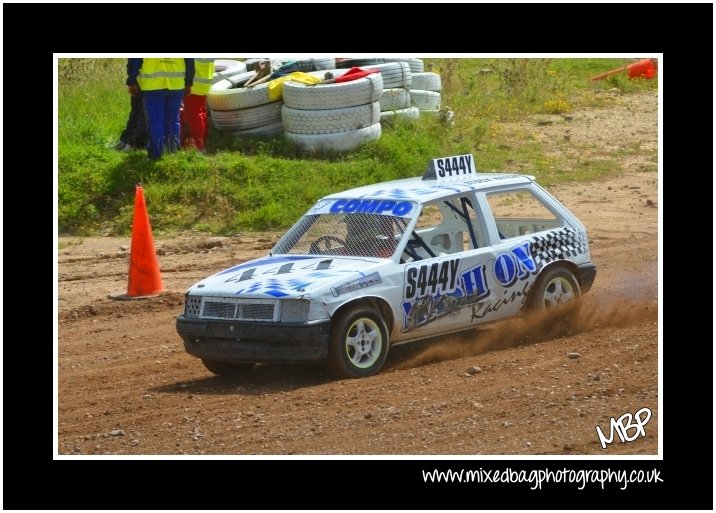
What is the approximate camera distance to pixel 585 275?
11867 millimetres

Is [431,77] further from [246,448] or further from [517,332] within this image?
[246,448]

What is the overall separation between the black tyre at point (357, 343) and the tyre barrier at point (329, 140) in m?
7.95

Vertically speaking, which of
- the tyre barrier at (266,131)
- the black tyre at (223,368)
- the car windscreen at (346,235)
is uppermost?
the tyre barrier at (266,131)

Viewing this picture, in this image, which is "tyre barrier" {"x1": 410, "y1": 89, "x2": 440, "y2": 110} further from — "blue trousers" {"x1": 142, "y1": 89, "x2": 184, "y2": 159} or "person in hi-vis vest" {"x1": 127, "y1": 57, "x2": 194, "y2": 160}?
"blue trousers" {"x1": 142, "y1": 89, "x2": 184, "y2": 159}

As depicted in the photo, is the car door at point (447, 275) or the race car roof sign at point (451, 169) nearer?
the car door at point (447, 275)

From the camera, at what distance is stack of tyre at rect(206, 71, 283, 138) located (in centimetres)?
1812

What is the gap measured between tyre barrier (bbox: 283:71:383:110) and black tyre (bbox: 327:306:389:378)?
7752mm

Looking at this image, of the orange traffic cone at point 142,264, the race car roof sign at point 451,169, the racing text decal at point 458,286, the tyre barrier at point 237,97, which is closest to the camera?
the racing text decal at point 458,286

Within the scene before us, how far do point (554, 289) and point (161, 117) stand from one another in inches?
280

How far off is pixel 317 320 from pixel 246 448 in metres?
1.40

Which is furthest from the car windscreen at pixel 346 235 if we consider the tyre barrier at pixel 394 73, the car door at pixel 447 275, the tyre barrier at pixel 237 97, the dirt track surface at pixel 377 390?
the tyre barrier at pixel 394 73

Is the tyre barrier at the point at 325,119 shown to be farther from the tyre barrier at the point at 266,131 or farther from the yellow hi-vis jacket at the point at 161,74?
the yellow hi-vis jacket at the point at 161,74

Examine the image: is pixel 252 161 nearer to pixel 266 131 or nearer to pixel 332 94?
pixel 266 131

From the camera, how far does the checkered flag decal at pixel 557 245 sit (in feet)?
37.8
